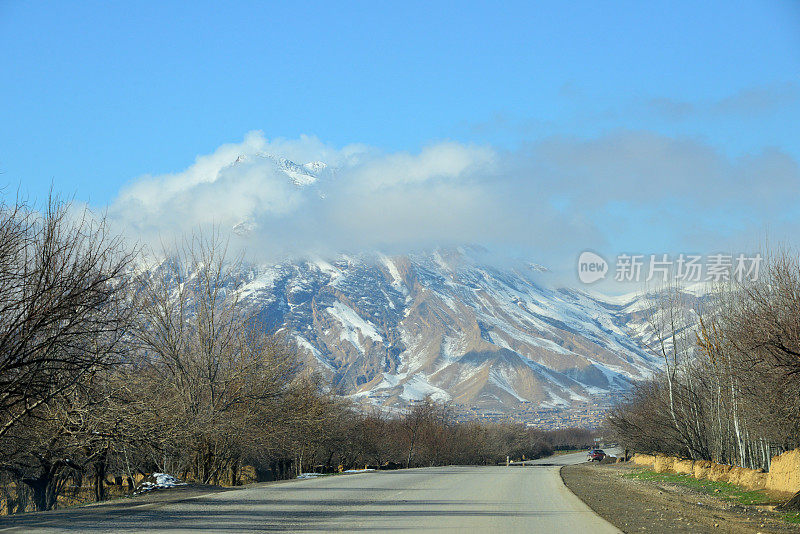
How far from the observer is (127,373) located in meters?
30.0

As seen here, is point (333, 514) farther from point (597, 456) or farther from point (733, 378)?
point (597, 456)

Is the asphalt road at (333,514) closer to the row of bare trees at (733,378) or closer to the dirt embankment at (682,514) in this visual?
the dirt embankment at (682,514)

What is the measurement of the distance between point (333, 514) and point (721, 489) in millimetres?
21370

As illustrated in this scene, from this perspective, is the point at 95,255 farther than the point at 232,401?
No

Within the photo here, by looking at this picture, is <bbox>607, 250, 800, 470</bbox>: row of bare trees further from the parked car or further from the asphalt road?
the parked car

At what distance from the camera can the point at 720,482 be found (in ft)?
115

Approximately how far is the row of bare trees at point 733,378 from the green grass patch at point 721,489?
201 cm

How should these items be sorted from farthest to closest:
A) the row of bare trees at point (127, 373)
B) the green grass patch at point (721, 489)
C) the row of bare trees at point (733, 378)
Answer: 1. the green grass patch at point (721, 489)
2. the row of bare trees at point (733, 378)
3. the row of bare trees at point (127, 373)

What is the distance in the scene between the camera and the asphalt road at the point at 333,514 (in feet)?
49.3

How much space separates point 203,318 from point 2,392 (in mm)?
19702

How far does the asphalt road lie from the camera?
15031 mm

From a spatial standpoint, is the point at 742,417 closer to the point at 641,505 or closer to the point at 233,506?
the point at 641,505

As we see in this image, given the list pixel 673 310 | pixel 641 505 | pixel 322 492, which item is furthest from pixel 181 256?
pixel 673 310

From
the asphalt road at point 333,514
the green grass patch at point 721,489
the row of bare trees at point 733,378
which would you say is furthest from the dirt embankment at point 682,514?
the row of bare trees at point 733,378
